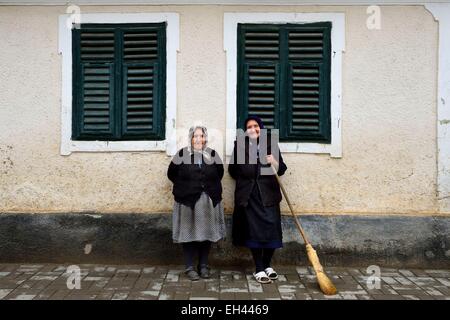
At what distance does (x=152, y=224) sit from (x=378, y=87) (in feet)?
10.7

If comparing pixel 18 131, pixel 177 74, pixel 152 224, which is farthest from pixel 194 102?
pixel 18 131

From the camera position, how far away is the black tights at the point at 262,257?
5.53m

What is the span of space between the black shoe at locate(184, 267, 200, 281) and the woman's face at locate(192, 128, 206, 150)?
138cm

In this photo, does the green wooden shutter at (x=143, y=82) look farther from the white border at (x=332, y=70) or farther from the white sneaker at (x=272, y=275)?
the white sneaker at (x=272, y=275)

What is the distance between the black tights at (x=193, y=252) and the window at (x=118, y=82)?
142 cm

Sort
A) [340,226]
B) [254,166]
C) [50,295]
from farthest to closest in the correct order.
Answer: [340,226] < [254,166] < [50,295]

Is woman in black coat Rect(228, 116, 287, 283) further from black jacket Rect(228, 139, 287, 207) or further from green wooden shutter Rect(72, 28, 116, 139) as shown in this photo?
green wooden shutter Rect(72, 28, 116, 139)

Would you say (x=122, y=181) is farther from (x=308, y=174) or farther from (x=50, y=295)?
(x=308, y=174)

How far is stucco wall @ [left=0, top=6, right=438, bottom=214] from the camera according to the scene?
600 cm

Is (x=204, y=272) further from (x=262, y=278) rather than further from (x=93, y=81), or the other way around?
(x=93, y=81)

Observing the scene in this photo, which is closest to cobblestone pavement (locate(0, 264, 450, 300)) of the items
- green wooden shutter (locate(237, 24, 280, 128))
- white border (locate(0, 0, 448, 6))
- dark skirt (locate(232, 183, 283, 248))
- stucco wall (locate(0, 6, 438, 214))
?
dark skirt (locate(232, 183, 283, 248))

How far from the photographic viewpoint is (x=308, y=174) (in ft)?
19.7

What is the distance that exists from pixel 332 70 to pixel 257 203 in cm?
193

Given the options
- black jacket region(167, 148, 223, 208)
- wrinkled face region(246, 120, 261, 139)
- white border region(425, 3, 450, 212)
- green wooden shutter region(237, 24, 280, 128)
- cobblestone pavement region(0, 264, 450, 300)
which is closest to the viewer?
cobblestone pavement region(0, 264, 450, 300)
